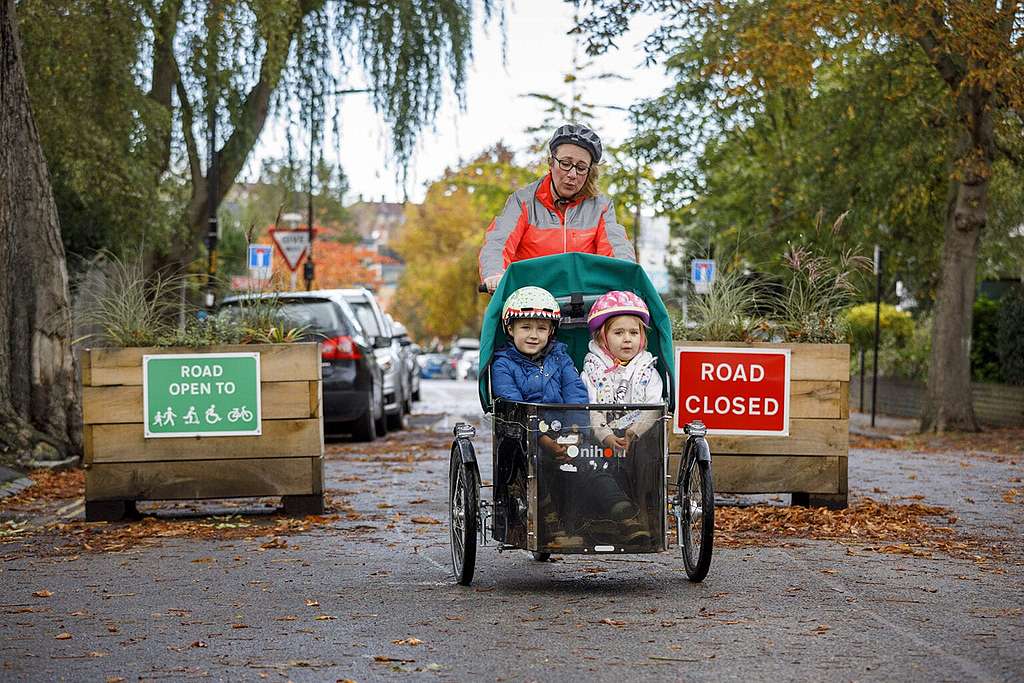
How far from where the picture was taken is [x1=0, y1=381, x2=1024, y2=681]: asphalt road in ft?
19.0

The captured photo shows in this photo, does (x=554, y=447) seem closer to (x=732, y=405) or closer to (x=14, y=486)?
(x=732, y=405)

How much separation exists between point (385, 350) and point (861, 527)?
40.9 ft

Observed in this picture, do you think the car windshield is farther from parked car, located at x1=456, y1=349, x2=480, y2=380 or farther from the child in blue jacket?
parked car, located at x1=456, y1=349, x2=480, y2=380

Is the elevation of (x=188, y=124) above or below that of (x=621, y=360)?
above

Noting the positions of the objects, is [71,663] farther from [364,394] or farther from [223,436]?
[364,394]

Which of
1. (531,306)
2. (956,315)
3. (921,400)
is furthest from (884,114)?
(531,306)

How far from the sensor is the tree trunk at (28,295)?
44.6ft

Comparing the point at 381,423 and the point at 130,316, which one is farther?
the point at 381,423

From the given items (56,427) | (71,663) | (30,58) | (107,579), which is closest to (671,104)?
(30,58)

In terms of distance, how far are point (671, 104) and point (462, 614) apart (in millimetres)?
26069

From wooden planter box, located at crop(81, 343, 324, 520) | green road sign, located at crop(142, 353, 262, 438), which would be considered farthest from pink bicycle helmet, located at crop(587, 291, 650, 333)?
green road sign, located at crop(142, 353, 262, 438)

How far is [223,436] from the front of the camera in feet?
34.9

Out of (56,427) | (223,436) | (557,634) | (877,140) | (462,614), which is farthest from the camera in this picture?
(877,140)

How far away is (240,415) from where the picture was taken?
34.9 ft
